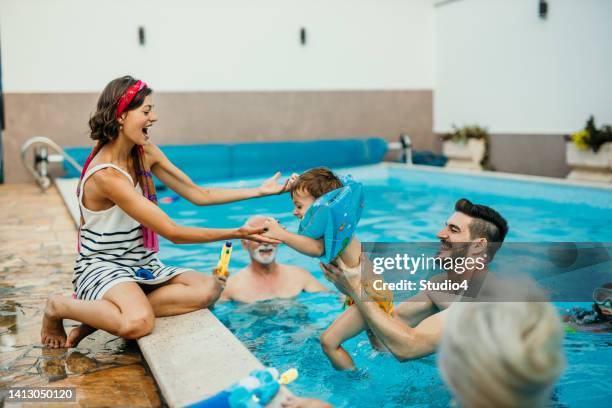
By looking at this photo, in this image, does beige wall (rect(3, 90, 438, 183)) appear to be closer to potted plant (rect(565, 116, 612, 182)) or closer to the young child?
potted plant (rect(565, 116, 612, 182))

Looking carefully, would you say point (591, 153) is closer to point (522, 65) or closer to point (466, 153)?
point (522, 65)

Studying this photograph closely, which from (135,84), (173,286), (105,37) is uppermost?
(105,37)

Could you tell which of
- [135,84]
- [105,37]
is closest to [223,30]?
[105,37]

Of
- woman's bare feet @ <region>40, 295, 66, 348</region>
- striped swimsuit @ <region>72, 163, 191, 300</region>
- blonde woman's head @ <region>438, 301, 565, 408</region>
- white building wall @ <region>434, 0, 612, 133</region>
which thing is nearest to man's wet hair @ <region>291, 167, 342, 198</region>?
striped swimsuit @ <region>72, 163, 191, 300</region>

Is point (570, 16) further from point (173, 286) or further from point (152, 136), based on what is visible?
point (173, 286)

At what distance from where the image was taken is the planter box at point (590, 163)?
8.95 m

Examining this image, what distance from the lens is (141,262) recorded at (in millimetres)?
3537

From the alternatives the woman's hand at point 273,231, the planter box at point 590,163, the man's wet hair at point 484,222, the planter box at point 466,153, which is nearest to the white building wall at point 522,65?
the planter box at point 466,153

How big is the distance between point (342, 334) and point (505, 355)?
2025mm

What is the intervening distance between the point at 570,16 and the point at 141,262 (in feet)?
29.2

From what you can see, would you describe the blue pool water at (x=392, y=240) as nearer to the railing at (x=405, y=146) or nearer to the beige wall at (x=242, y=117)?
the railing at (x=405, y=146)

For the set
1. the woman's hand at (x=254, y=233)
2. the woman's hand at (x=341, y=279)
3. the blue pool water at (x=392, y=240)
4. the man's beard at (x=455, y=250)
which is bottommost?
the blue pool water at (x=392, y=240)

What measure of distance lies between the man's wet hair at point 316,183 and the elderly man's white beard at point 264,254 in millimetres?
1542

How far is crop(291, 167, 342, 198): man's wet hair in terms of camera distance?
337 centimetres
